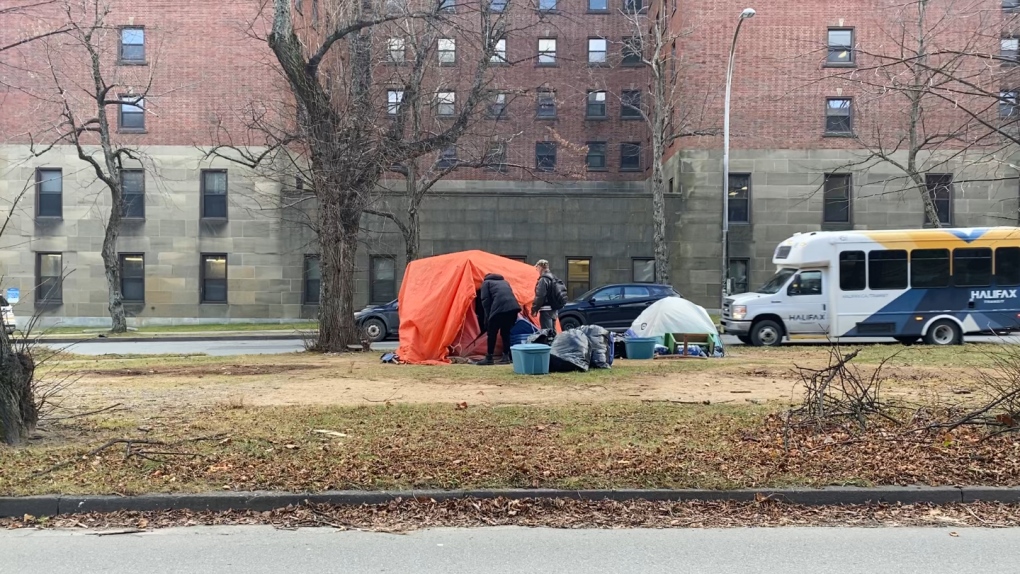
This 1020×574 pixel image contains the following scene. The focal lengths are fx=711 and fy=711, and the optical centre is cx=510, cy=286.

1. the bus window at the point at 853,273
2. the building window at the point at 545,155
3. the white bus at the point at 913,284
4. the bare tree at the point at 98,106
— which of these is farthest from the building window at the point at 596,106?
the bus window at the point at 853,273

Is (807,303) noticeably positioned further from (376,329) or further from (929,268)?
(376,329)

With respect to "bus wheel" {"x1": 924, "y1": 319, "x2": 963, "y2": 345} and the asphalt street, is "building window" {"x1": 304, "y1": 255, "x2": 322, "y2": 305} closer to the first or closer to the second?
the asphalt street

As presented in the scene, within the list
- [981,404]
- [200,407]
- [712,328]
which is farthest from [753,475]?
[712,328]

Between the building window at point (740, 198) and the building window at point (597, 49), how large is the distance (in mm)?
9339

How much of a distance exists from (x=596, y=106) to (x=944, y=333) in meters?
21.1

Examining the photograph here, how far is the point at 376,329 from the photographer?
852 inches

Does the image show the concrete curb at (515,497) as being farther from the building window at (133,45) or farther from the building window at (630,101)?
the building window at (630,101)

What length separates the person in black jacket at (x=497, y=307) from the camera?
1277 centimetres

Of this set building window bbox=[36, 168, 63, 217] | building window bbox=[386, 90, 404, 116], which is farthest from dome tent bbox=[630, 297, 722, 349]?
building window bbox=[36, 168, 63, 217]

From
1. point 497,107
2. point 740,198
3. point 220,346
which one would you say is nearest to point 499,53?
point 497,107

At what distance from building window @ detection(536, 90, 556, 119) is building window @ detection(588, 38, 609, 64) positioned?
2566 mm

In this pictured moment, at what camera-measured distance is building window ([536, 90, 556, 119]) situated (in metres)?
33.8

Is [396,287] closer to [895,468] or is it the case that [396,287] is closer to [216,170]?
[216,170]

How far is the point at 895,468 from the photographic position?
231 inches
